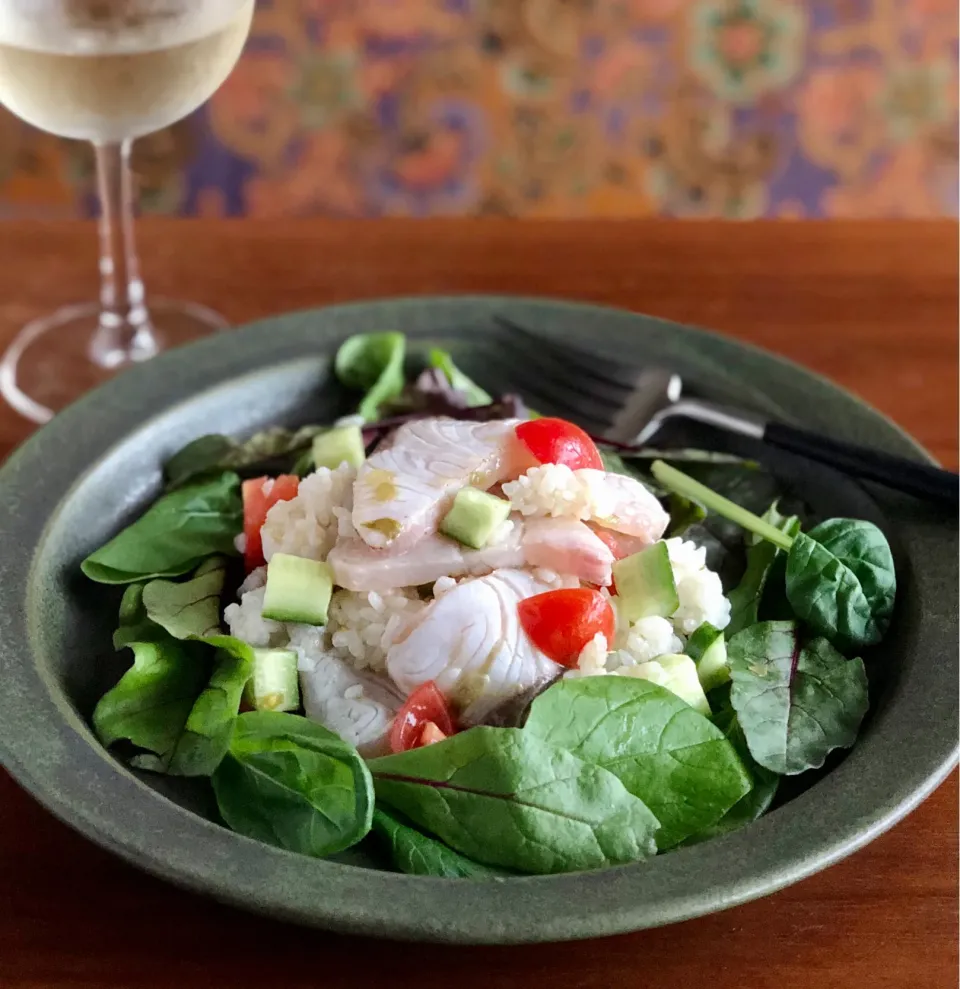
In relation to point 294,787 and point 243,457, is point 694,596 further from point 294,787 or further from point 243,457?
point 243,457

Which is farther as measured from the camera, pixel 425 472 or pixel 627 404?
pixel 627 404

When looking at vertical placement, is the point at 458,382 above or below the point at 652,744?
above

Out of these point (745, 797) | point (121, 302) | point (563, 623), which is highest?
point (121, 302)

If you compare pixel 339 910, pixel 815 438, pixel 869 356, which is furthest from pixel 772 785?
pixel 869 356

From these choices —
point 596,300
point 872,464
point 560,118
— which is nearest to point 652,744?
point 872,464

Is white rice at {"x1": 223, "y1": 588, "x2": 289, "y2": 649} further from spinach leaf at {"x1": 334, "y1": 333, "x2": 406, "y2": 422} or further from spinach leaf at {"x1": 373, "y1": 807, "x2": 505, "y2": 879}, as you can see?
spinach leaf at {"x1": 334, "y1": 333, "x2": 406, "y2": 422}

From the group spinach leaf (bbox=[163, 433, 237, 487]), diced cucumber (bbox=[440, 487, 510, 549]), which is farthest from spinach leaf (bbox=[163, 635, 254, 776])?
spinach leaf (bbox=[163, 433, 237, 487])
